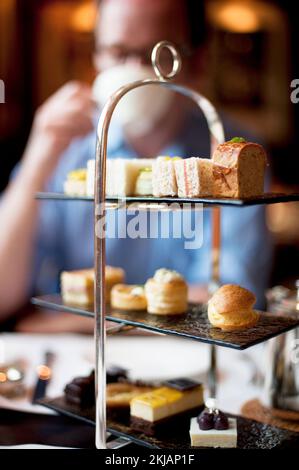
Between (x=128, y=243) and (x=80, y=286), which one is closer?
(x=80, y=286)

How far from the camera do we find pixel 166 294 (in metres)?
1.23

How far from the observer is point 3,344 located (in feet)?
5.92

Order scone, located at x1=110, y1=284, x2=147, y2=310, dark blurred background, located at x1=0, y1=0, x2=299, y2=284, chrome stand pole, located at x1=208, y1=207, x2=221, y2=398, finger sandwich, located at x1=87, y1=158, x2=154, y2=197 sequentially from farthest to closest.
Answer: dark blurred background, located at x1=0, y1=0, x2=299, y2=284, chrome stand pole, located at x1=208, y1=207, x2=221, y2=398, scone, located at x1=110, y1=284, x2=147, y2=310, finger sandwich, located at x1=87, y1=158, x2=154, y2=197

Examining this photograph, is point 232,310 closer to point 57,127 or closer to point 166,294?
point 166,294

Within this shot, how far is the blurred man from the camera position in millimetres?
2232

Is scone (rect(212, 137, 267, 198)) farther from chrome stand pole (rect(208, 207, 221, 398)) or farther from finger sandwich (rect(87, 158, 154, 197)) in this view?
chrome stand pole (rect(208, 207, 221, 398))

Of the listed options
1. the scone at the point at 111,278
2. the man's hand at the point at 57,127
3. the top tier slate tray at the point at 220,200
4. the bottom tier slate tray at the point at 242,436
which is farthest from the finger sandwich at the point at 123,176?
the man's hand at the point at 57,127

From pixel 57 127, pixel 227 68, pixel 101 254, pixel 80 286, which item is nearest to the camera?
pixel 101 254

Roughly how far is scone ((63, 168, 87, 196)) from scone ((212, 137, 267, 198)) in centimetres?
38

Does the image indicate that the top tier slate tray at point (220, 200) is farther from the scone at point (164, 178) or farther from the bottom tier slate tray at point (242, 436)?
the bottom tier slate tray at point (242, 436)

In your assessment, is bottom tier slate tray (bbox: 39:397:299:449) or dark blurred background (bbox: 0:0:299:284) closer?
bottom tier slate tray (bbox: 39:397:299:449)

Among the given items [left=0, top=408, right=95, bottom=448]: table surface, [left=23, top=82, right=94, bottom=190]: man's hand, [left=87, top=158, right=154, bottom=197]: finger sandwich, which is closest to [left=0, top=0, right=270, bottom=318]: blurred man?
[left=23, top=82, right=94, bottom=190]: man's hand

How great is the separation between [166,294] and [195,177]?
1.07 ft

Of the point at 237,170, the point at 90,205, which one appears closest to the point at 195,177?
the point at 237,170
